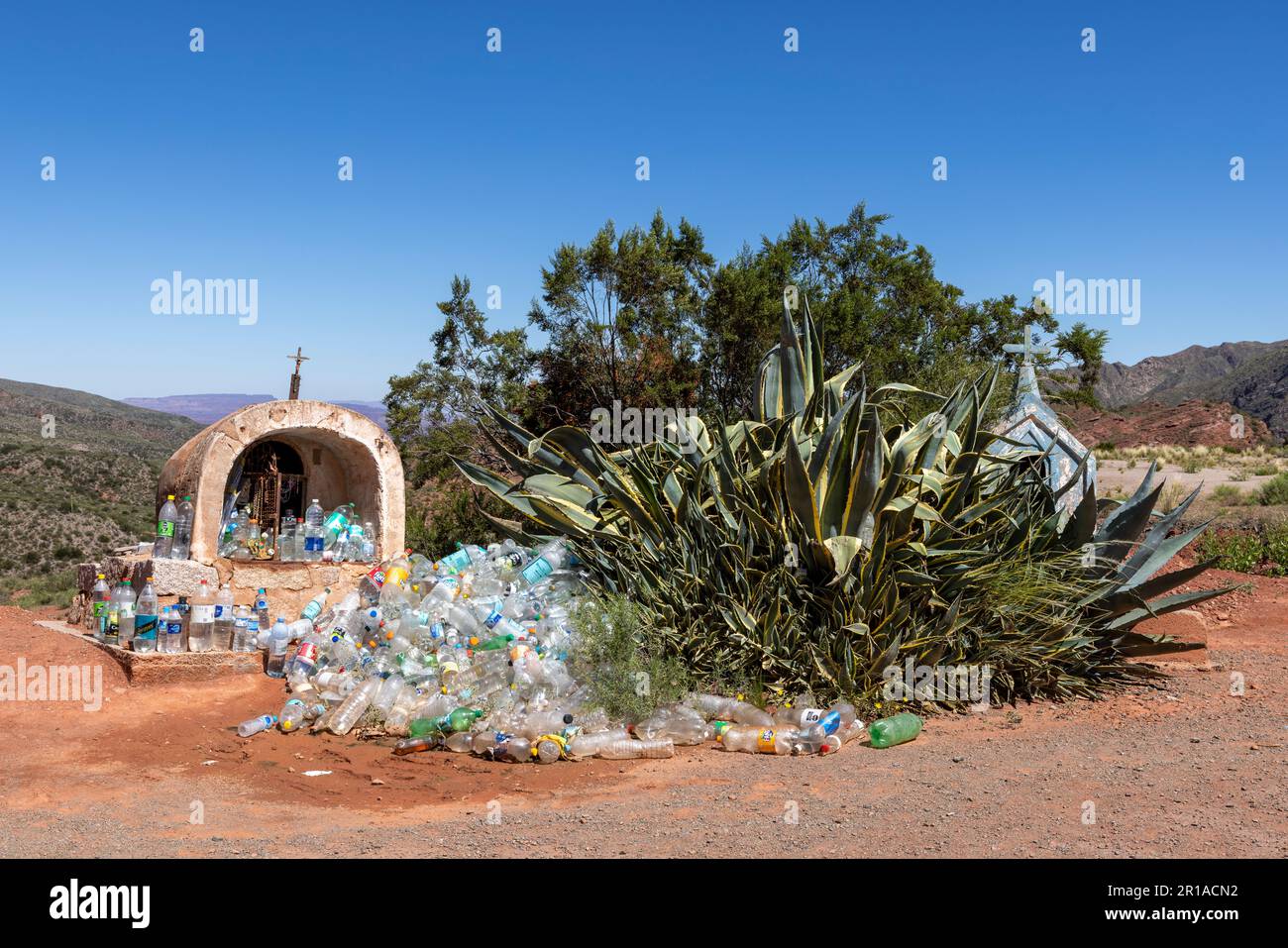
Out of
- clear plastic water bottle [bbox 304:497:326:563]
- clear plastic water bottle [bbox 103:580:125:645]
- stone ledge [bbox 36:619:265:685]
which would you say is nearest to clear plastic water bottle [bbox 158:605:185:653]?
stone ledge [bbox 36:619:265:685]

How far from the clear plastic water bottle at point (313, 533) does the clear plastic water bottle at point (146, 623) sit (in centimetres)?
158

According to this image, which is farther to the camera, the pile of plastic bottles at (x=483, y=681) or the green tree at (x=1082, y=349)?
the green tree at (x=1082, y=349)

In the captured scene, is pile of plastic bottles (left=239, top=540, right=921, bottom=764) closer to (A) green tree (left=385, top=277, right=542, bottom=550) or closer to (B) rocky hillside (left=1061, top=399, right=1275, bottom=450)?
(A) green tree (left=385, top=277, right=542, bottom=550)

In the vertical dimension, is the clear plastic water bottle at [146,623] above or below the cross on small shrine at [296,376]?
below

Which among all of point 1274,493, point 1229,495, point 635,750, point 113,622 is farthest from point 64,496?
point 1274,493

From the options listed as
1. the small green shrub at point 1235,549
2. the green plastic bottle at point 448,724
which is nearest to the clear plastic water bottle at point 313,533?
the green plastic bottle at point 448,724

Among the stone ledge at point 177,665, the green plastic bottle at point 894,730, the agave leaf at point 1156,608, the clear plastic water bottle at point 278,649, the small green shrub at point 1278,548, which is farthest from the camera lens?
the small green shrub at point 1278,548

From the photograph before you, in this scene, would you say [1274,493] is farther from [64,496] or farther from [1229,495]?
[64,496]

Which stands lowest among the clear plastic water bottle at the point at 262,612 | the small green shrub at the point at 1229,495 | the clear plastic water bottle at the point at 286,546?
the clear plastic water bottle at the point at 262,612

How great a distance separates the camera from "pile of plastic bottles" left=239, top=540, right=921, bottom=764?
6039mm

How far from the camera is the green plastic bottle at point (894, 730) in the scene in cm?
591

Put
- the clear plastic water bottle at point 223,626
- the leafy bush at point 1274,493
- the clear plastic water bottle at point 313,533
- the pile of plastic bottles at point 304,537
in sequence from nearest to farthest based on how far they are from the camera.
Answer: the clear plastic water bottle at point 223,626 < the pile of plastic bottles at point 304,537 < the clear plastic water bottle at point 313,533 < the leafy bush at point 1274,493

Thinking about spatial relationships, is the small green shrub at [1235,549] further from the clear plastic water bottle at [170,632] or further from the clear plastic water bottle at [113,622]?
the clear plastic water bottle at [113,622]

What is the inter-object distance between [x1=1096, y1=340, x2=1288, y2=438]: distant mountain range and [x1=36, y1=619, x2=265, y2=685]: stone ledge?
4445cm
